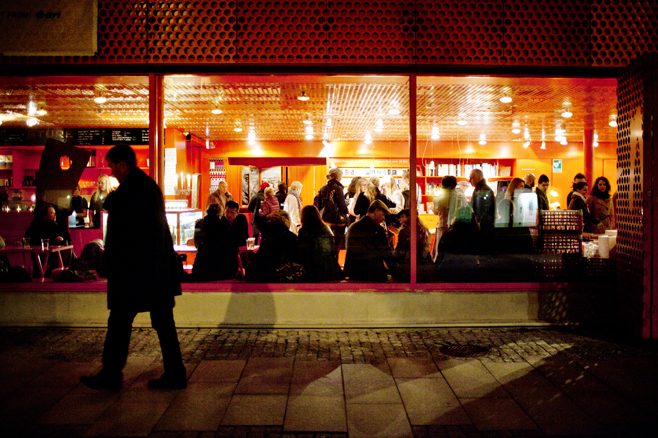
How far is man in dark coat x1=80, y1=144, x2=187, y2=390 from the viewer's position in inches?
139

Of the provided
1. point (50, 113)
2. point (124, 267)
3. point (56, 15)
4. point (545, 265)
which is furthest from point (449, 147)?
point (124, 267)

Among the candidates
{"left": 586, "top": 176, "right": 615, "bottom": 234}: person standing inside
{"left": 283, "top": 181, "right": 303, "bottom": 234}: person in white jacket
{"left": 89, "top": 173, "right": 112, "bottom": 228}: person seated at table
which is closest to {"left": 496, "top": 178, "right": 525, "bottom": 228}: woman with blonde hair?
{"left": 586, "top": 176, "right": 615, "bottom": 234}: person standing inside

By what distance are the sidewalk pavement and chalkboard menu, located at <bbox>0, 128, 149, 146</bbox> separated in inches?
259

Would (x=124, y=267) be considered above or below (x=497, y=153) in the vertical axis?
below

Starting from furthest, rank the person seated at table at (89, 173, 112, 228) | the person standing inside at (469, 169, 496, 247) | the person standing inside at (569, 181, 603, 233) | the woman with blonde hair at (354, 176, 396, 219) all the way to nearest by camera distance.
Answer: the person seated at table at (89, 173, 112, 228), the woman with blonde hair at (354, 176, 396, 219), the person standing inside at (569, 181, 603, 233), the person standing inside at (469, 169, 496, 247)

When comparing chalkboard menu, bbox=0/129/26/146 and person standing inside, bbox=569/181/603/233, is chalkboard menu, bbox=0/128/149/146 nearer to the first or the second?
chalkboard menu, bbox=0/129/26/146

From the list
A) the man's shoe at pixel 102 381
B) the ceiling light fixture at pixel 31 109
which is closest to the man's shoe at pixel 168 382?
the man's shoe at pixel 102 381

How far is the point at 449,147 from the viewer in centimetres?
1350

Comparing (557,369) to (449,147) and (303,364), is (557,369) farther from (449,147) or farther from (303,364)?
(449,147)

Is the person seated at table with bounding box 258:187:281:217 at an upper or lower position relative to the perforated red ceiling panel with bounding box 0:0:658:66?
lower

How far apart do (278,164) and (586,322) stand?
362 inches

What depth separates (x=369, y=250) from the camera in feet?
18.9

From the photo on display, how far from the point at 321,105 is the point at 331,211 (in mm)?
1822

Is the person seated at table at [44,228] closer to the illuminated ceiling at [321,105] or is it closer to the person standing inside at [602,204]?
the illuminated ceiling at [321,105]
